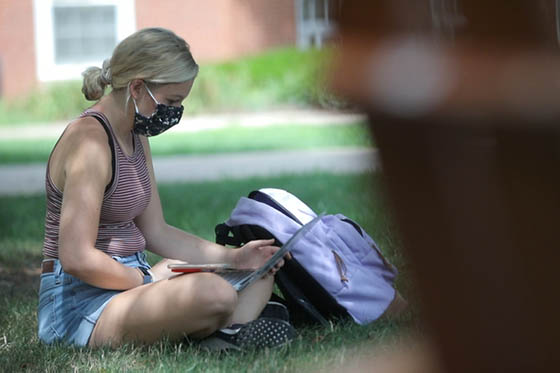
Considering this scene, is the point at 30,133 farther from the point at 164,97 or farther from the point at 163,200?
the point at 164,97

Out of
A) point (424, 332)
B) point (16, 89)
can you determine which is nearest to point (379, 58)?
point (424, 332)

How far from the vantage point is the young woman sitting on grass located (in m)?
2.64

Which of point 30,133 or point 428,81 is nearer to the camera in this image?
point 428,81

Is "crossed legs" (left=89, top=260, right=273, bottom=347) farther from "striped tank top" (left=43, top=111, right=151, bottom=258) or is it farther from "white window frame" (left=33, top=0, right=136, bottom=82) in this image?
"white window frame" (left=33, top=0, right=136, bottom=82)

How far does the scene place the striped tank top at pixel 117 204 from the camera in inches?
110

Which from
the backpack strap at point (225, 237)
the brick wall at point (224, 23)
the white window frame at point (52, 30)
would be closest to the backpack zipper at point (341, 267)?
the backpack strap at point (225, 237)

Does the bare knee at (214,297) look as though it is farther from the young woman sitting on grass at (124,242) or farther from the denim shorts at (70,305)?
the denim shorts at (70,305)

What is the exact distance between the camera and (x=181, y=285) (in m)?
2.67

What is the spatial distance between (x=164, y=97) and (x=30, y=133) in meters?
9.70

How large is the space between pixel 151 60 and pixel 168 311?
76cm

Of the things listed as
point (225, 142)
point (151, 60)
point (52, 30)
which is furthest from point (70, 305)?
point (52, 30)

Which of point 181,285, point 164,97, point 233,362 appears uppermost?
point 164,97

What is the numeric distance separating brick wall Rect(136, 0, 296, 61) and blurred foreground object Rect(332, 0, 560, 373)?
15468 millimetres

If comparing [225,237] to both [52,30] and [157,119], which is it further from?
[52,30]
